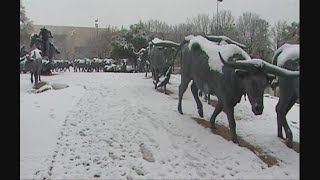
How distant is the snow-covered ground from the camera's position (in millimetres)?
6113

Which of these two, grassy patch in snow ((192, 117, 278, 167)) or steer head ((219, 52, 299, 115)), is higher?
steer head ((219, 52, 299, 115))

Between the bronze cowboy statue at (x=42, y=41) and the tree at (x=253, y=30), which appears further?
the tree at (x=253, y=30)

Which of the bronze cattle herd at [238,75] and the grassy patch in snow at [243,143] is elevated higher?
the bronze cattle herd at [238,75]

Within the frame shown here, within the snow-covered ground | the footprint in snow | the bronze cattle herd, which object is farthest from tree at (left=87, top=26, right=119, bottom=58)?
the footprint in snow

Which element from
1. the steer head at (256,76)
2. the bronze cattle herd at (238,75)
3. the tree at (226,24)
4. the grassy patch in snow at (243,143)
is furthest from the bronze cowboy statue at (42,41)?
the tree at (226,24)

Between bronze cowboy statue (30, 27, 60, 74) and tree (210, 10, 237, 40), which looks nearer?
bronze cowboy statue (30, 27, 60, 74)

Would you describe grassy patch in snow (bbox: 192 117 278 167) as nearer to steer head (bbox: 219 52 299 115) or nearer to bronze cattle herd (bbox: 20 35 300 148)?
bronze cattle herd (bbox: 20 35 300 148)

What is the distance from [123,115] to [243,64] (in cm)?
409

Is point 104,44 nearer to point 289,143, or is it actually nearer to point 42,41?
point 42,41

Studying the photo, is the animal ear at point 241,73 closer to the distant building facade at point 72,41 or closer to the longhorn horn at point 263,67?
the longhorn horn at point 263,67

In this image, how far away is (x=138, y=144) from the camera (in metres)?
7.45

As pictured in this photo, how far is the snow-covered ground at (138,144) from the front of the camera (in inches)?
241

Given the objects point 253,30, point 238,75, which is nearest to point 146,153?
point 238,75

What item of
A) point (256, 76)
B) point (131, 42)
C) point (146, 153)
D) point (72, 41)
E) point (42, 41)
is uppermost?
point (72, 41)
